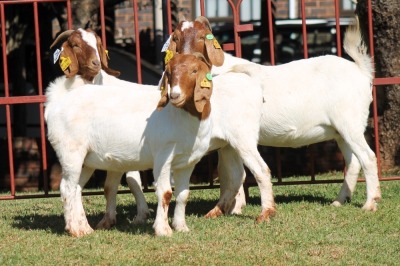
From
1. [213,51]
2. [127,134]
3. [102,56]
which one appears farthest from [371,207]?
[102,56]

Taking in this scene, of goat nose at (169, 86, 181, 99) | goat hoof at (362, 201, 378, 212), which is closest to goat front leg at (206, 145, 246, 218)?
goat hoof at (362, 201, 378, 212)

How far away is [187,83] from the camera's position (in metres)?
8.41

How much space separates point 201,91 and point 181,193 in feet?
3.30

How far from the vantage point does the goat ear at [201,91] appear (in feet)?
27.7

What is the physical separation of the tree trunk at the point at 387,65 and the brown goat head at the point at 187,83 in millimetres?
5043

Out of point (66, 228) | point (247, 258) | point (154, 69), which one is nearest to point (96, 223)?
point (66, 228)

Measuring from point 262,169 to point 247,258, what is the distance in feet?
5.50

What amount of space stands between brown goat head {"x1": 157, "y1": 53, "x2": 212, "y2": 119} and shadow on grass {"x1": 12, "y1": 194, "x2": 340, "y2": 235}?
4.04 ft

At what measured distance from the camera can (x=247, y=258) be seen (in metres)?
8.08

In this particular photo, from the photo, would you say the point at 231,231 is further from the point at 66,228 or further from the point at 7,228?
the point at 7,228

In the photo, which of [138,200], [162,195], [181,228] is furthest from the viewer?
[138,200]

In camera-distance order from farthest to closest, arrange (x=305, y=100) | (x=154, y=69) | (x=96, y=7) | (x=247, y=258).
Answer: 1. (x=154, y=69)
2. (x=96, y=7)
3. (x=305, y=100)
4. (x=247, y=258)

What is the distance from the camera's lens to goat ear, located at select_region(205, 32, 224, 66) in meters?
9.95

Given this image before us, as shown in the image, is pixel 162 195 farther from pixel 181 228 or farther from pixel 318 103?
pixel 318 103
